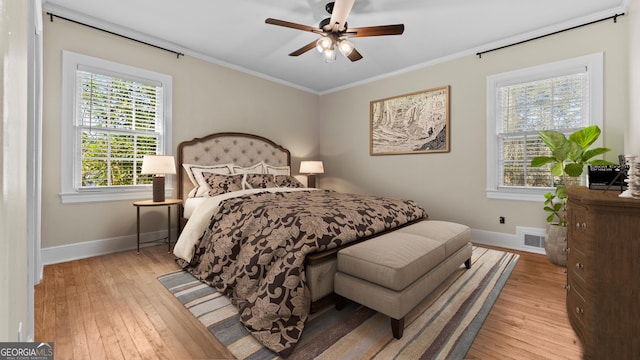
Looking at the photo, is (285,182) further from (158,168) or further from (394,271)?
(394,271)

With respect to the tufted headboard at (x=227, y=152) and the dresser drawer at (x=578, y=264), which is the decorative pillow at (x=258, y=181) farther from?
the dresser drawer at (x=578, y=264)

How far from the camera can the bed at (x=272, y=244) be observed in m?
1.64

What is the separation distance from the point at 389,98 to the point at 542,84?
6.51 feet

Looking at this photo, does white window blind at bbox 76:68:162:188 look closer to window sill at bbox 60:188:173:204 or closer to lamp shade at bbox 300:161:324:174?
window sill at bbox 60:188:173:204

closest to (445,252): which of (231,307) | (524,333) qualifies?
(524,333)

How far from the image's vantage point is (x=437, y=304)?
77.2 inches

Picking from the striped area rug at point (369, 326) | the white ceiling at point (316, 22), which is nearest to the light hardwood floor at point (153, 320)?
the striped area rug at point (369, 326)

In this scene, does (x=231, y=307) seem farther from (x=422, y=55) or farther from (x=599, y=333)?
(x=422, y=55)

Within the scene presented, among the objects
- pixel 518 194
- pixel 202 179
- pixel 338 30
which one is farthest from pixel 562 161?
pixel 202 179

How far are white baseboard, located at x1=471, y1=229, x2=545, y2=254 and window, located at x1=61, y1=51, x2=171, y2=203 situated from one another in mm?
4253

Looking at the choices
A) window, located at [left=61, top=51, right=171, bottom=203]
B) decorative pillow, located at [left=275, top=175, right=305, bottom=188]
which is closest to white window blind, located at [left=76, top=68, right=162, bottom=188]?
window, located at [left=61, top=51, right=171, bottom=203]

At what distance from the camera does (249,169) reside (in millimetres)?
4160

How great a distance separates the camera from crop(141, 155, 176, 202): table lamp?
2.99 meters

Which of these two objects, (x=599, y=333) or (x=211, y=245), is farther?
(x=211, y=245)
